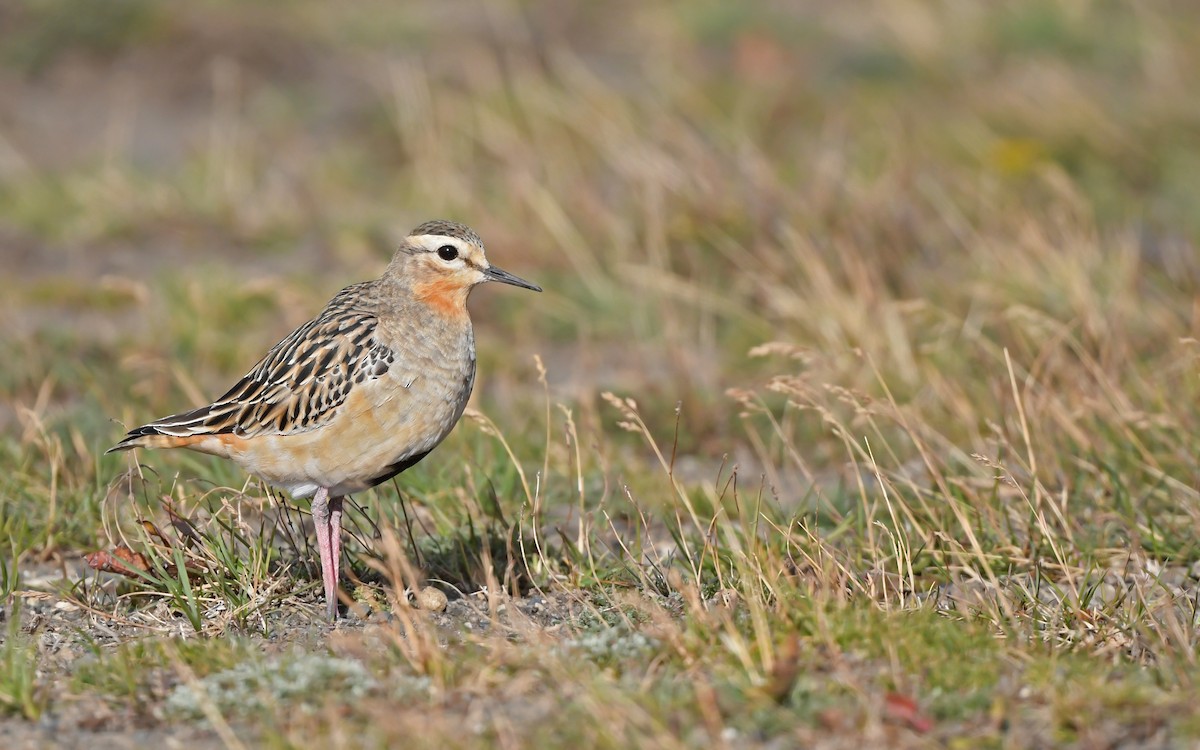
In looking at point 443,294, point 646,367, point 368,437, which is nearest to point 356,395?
point 368,437

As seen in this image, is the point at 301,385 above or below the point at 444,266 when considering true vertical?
below

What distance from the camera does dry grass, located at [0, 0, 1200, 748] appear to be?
4863 mm

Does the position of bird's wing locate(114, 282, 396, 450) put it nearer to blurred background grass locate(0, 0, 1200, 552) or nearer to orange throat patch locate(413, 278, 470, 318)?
orange throat patch locate(413, 278, 470, 318)

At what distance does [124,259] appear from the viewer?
11.2 meters

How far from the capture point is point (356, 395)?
5.61m

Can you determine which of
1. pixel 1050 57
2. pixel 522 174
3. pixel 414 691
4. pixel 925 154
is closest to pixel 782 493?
pixel 414 691

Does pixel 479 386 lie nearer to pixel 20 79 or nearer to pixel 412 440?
pixel 412 440

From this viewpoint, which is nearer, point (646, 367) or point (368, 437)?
point (368, 437)

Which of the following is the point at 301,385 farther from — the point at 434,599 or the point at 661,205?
the point at 661,205

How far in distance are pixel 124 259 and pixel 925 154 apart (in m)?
5.85

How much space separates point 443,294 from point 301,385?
62 centimetres

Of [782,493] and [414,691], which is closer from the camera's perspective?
[414,691]

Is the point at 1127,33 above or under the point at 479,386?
above

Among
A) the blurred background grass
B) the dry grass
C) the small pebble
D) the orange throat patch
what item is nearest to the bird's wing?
the orange throat patch
